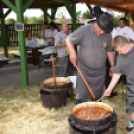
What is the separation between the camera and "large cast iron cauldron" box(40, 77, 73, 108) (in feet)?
12.0

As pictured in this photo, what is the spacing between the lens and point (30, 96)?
464cm

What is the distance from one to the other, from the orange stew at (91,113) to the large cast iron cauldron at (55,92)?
135 cm

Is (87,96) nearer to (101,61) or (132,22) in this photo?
(101,61)

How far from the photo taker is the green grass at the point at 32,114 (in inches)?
127

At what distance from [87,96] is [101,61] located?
68 centimetres

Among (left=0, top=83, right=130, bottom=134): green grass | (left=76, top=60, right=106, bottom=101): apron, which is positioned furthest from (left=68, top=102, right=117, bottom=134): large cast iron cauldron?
(left=0, top=83, right=130, bottom=134): green grass

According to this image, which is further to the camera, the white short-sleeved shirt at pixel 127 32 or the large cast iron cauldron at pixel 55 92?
Result: the white short-sleeved shirt at pixel 127 32

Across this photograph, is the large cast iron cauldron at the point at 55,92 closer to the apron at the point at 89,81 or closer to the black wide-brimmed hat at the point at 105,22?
the apron at the point at 89,81

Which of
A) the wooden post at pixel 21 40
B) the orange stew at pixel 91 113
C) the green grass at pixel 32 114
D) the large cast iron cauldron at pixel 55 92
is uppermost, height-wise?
the wooden post at pixel 21 40

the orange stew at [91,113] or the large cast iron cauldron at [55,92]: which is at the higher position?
the orange stew at [91,113]

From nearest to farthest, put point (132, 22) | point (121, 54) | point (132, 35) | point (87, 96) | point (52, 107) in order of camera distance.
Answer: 1. point (121, 54)
2. point (87, 96)
3. point (52, 107)
4. point (132, 35)
5. point (132, 22)

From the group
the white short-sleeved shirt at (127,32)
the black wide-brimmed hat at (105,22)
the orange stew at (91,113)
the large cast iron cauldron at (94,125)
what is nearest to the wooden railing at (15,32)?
the white short-sleeved shirt at (127,32)

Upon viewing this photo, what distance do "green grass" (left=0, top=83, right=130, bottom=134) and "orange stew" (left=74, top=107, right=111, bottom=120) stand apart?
0.98 m

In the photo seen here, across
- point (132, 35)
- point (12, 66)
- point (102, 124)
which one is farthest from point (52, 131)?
point (12, 66)
